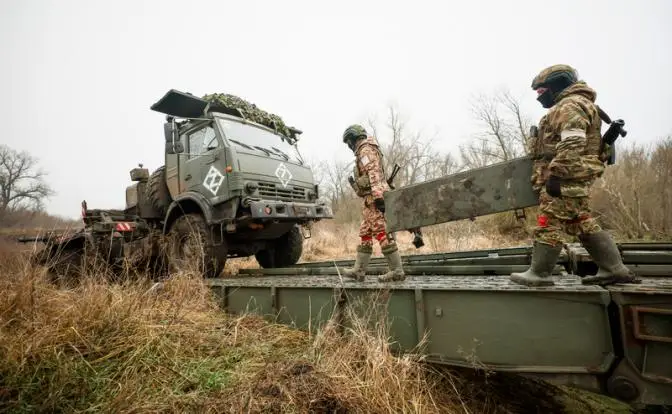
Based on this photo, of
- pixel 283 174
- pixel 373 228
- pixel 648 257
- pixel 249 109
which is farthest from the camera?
pixel 249 109

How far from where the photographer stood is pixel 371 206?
354cm

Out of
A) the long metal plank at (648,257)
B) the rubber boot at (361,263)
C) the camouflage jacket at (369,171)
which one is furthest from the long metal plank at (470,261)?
the camouflage jacket at (369,171)

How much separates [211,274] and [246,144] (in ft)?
6.23

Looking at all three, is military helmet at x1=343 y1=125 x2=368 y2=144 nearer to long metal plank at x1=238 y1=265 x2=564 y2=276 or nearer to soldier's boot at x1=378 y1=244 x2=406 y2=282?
soldier's boot at x1=378 y1=244 x2=406 y2=282

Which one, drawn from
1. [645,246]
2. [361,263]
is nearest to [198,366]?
[361,263]

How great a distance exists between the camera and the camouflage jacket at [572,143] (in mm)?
2201

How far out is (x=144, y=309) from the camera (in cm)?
283

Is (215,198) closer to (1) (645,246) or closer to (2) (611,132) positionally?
(2) (611,132)

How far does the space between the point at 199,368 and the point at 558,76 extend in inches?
127

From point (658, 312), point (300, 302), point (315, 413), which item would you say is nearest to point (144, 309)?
point (300, 302)

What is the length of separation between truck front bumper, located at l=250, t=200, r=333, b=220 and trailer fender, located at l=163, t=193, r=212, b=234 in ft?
2.56

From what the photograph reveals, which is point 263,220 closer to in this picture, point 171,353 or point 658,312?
point 171,353

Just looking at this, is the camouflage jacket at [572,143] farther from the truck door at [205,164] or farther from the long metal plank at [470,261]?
the truck door at [205,164]

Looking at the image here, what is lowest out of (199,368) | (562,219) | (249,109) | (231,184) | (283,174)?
(199,368)
